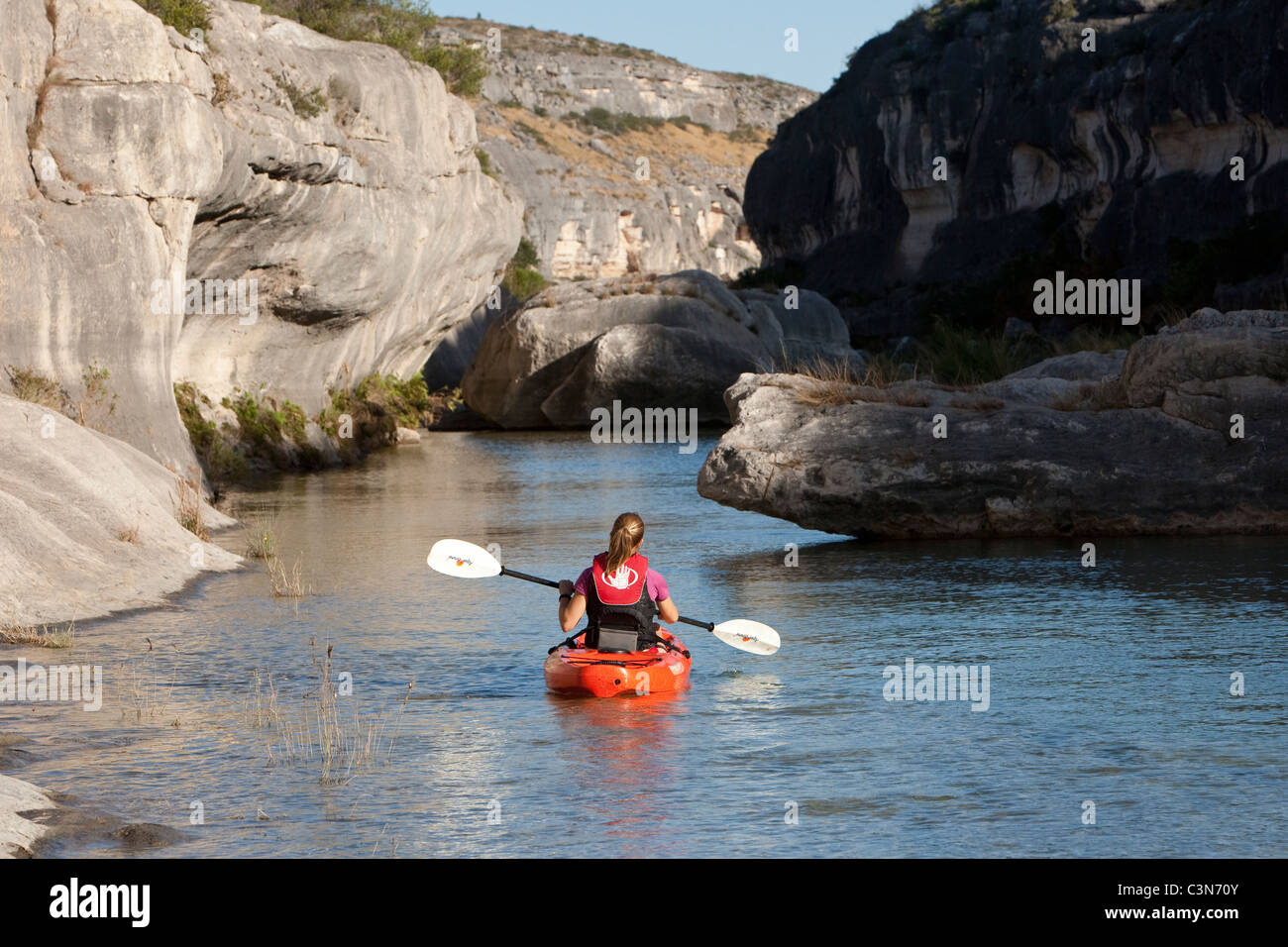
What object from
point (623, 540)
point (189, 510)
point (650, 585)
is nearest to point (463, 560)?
point (650, 585)

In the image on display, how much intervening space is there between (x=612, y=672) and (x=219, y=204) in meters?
15.7

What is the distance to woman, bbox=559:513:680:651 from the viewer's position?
997 cm

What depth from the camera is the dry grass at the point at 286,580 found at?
14.1 metres

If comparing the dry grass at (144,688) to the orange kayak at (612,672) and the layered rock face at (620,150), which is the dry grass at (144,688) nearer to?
the orange kayak at (612,672)

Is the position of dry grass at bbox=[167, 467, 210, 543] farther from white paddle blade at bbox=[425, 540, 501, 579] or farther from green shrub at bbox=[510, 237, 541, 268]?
green shrub at bbox=[510, 237, 541, 268]

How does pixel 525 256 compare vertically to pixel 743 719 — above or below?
above

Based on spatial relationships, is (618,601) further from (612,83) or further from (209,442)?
(612,83)

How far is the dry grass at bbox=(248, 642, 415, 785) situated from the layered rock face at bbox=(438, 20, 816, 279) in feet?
279

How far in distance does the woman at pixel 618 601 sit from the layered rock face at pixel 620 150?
279 ft

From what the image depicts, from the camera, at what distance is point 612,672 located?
383 inches

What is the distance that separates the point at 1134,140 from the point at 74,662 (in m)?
61.8

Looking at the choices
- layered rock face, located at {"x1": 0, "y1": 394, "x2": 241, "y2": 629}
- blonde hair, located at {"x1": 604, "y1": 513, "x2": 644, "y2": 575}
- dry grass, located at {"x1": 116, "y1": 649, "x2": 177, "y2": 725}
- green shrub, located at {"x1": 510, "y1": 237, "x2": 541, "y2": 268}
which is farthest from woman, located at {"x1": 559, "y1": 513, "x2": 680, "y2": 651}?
green shrub, located at {"x1": 510, "y1": 237, "x2": 541, "y2": 268}

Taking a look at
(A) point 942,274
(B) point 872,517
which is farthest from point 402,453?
(A) point 942,274
